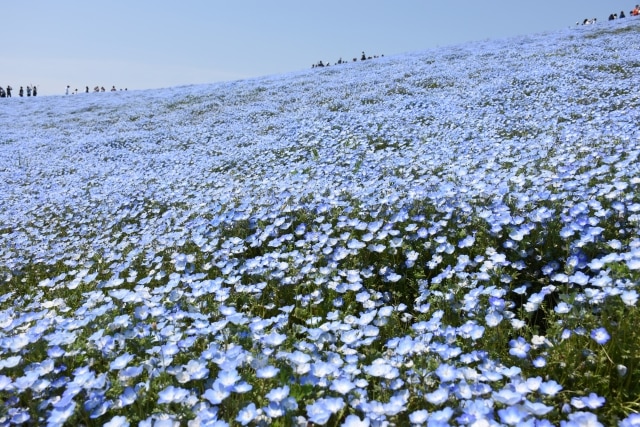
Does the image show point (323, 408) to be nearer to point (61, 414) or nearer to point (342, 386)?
point (342, 386)

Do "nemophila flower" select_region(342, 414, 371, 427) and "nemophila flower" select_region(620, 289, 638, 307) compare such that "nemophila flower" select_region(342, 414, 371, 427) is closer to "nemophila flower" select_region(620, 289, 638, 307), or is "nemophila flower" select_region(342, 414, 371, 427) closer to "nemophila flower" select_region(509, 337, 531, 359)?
"nemophila flower" select_region(509, 337, 531, 359)

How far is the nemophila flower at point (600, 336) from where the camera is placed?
2162 millimetres

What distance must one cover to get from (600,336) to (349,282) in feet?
5.67

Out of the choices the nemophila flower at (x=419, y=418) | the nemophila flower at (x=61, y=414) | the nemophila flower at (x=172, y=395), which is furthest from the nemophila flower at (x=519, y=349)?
the nemophila flower at (x=61, y=414)

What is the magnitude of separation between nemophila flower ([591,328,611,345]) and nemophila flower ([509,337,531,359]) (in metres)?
0.31

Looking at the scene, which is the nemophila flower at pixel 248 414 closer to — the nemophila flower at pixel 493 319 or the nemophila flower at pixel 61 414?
the nemophila flower at pixel 61 414

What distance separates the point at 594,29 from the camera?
78.4ft

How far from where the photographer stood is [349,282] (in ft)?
11.5

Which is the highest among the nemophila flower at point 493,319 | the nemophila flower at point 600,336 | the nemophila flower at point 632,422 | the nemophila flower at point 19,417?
the nemophila flower at point 600,336

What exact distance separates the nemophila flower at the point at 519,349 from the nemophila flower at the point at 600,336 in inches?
12.1

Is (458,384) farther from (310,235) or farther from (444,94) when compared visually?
(444,94)

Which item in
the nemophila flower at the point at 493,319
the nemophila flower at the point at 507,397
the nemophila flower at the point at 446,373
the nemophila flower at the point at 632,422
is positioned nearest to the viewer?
the nemophila flower at the point at 632,422

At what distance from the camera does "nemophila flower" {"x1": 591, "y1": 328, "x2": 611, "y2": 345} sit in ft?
7.09

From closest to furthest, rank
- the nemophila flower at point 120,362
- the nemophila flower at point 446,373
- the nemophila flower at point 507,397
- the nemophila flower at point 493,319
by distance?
the nemophila flower at point 507,397, the nemophila flower at point 446,373, the nemophila flower at point 120,362, the nemophila flower at point 493,319
